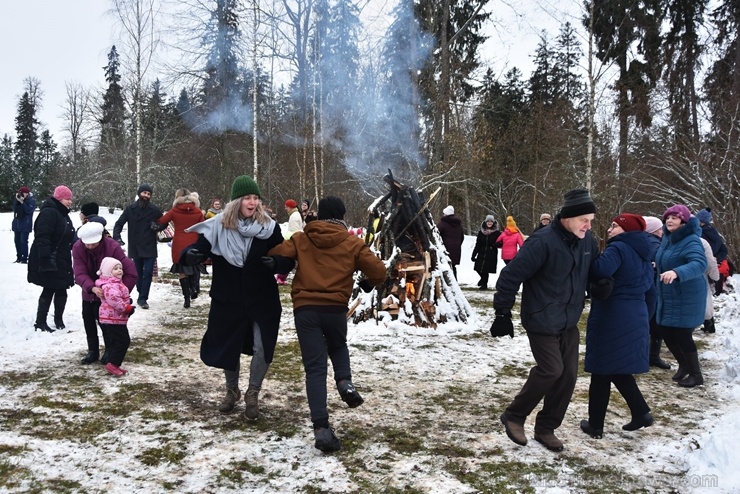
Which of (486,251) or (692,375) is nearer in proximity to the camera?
(692,375)

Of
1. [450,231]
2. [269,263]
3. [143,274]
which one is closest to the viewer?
[269,263]

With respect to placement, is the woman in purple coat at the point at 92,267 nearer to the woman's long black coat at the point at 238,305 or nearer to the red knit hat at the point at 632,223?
the woman's long black coat at the point at 238,305

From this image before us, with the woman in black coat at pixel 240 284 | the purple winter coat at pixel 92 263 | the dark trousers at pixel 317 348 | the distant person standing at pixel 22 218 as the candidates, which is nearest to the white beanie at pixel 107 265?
the purple winter coat at pixel 92 263

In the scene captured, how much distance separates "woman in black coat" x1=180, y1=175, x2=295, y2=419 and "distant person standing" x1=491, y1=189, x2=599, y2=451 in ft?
→ 5.08

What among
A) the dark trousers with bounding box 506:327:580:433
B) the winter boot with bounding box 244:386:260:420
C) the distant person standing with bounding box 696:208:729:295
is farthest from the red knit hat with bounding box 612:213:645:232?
the distant person standing with bounding box 696:208:729:295

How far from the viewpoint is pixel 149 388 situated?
15.5 feet

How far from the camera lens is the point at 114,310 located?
502 cm

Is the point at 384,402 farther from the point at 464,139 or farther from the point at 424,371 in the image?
the point at 464,139

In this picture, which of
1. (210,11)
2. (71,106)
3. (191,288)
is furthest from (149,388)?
(71,106)

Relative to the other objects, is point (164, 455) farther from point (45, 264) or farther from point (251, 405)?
point (45, 264)

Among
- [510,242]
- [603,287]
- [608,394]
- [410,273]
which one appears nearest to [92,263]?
[410,273]

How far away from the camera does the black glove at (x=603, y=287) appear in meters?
3.61

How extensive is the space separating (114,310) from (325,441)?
2720 millimetres

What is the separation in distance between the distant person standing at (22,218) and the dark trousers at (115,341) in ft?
31.3
